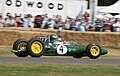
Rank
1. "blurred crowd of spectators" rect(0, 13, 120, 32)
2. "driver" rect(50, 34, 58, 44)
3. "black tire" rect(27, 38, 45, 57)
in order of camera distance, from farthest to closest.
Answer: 1. "blurred crowd of spectators" rect(0, 13, 120, 32)
2. "driver" rect(50, 34, 58, 44)
3. "black tire" rect(27, 38, 45, 57)

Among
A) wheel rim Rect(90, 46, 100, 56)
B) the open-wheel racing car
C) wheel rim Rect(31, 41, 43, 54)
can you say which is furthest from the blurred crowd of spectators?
wheel rim Rect(31, 41, 43, 54)

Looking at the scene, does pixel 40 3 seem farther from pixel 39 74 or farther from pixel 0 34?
pixel 39 74

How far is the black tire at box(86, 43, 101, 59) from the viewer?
13953 mm

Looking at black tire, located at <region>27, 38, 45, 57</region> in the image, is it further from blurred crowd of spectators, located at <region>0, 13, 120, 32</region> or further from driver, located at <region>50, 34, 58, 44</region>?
blurred crowd of spectators, located at <region>0, 13, 120, 32</region>

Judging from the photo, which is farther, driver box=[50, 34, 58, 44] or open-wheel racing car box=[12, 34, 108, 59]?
driver box=[50, 34, 58, 44]

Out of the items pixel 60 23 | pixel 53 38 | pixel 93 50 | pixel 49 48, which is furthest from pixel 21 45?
pixel 60 23

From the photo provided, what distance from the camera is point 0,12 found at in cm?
2452

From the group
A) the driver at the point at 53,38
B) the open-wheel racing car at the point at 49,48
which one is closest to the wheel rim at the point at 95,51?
the open-wheel racing car at the point at 49,48

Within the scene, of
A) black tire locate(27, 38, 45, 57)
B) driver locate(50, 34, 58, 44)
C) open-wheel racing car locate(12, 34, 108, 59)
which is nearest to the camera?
black tire locate(27, 38, 45, 57)

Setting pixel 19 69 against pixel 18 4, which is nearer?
pixel 19 69

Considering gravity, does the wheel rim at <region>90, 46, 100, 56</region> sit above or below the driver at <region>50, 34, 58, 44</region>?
below

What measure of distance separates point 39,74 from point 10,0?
52.4ft

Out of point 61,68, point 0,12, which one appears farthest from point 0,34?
point 61,68

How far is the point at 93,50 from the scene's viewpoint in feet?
46.2
